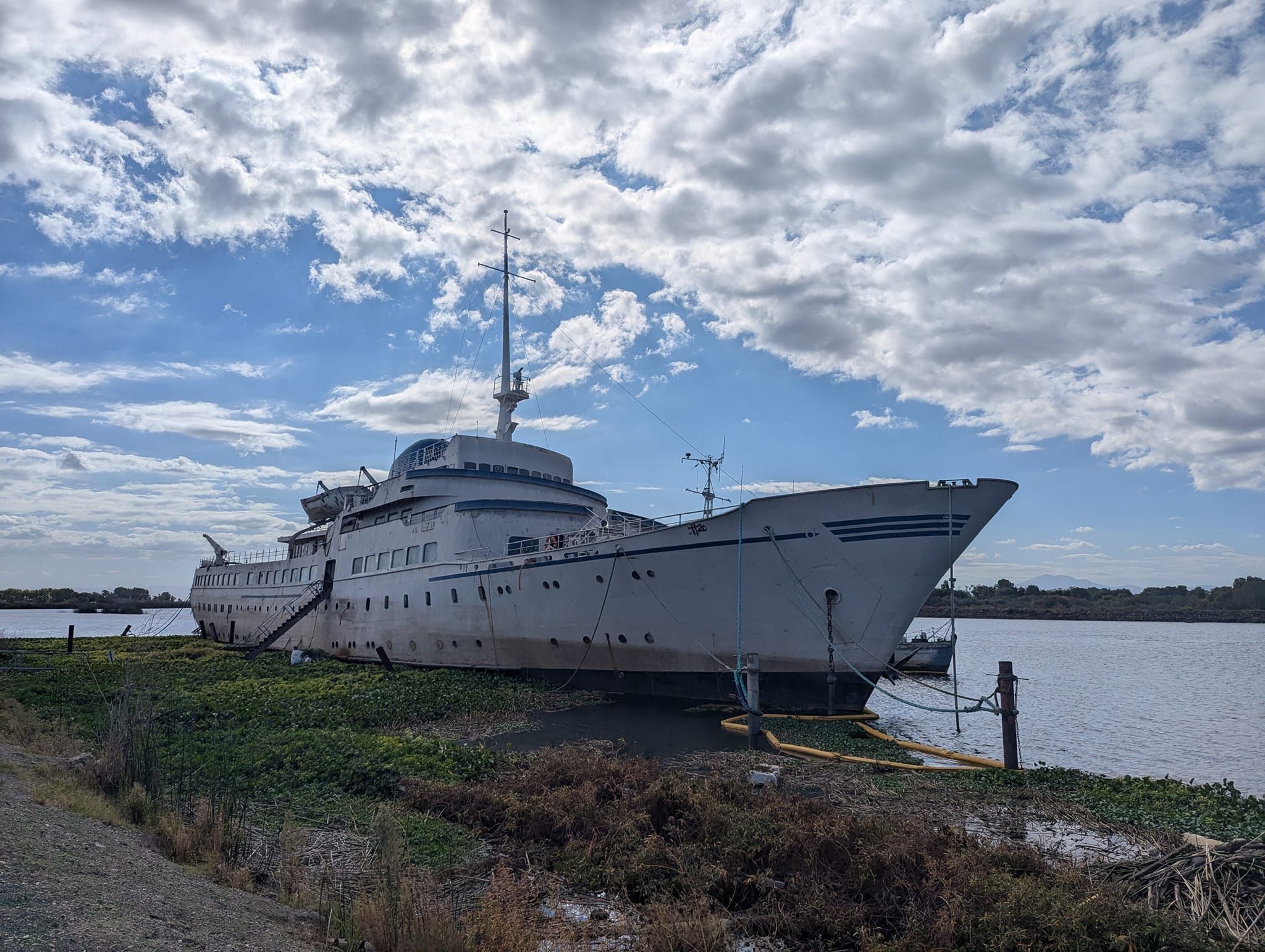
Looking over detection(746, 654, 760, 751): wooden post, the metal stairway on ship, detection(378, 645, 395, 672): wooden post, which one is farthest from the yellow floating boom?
the metal stairway on ship

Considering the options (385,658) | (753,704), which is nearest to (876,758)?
(753,704)

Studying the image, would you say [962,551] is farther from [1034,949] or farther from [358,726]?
[358,726]

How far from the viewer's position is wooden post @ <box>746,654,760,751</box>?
47.7ft

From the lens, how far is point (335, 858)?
319 inches

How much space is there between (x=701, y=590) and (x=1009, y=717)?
823cm

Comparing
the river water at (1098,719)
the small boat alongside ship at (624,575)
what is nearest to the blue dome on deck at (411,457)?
the small boat alongside ship at (624,575)

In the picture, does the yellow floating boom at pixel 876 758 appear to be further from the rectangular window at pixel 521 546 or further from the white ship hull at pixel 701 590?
the rectangular window at pixel 521 546

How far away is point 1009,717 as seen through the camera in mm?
12867

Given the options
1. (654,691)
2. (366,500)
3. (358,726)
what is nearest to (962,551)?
(654,691)

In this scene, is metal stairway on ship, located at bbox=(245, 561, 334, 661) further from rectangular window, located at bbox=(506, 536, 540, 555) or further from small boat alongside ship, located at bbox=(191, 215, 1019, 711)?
rectangular window, located at bbox=(506, 536, 540, 555)

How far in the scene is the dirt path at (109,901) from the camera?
4.83 meters

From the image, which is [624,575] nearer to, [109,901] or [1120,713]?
[109,901]

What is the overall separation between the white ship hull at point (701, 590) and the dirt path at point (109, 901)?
1369cm

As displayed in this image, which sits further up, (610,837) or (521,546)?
(521,546)
